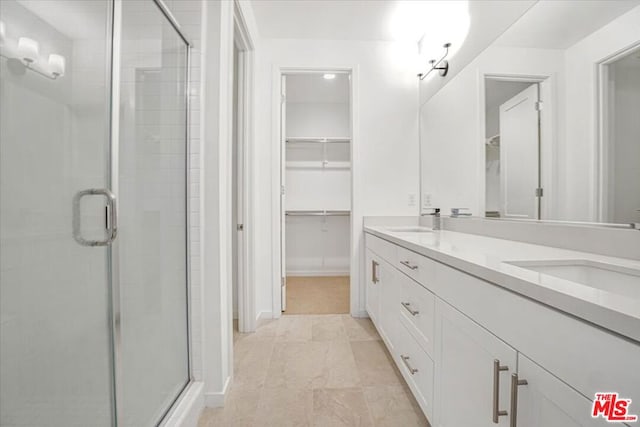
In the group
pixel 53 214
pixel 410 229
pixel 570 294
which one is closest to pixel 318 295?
pixel 410 229

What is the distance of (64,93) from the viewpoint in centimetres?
82

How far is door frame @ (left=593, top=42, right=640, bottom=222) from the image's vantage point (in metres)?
0.97

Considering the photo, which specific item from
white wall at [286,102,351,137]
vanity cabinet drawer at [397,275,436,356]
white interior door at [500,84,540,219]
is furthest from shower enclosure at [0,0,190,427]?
white wall at [286,102,351,137]

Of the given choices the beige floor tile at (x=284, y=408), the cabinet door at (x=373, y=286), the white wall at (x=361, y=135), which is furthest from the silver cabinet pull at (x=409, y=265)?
the white wall at (x=361, y=135)

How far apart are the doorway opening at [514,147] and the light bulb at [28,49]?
1.84 metres

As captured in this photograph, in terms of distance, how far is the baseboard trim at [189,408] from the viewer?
113cm

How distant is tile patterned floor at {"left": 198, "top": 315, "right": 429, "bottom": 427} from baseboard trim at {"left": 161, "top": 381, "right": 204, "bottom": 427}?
0.06m

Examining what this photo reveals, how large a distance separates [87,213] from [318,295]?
2.59 m

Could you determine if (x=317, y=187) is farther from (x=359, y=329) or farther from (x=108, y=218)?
(x=108, y=218)

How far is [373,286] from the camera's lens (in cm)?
214

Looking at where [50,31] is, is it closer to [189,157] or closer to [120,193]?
[120,193]

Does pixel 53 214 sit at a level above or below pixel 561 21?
below

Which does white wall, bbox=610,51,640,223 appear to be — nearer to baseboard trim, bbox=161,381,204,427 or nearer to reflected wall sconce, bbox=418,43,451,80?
reflected wall sconce, bbox=418,43,451,80

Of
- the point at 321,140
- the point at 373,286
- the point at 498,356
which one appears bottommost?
the point at 373,286
